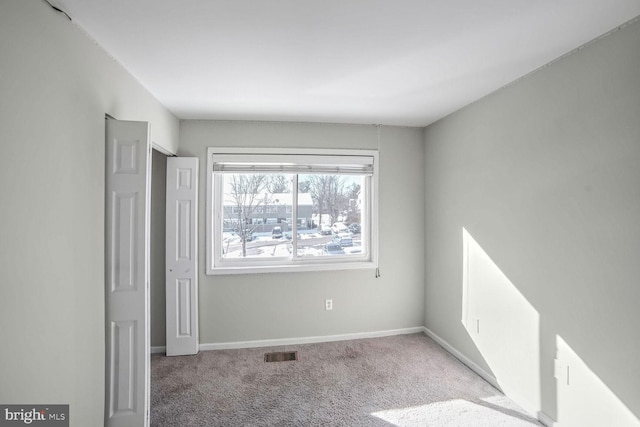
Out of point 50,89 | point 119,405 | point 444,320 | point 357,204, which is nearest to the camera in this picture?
point 50,89

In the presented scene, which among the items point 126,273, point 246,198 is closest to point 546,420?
point 126,273

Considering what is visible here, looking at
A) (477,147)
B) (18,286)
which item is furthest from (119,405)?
(477,147)

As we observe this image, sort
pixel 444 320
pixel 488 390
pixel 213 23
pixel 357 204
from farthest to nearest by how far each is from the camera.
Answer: pixel 357 204, pixel 444 320, pixel 488 390, pixel 213 23

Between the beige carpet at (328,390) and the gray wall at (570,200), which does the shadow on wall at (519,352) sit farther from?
the beige carpet at (328,390)

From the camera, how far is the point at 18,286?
1211 millimetres

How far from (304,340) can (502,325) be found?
6.45 ft

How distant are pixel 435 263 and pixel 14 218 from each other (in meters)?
3.41

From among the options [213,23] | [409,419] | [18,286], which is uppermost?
[213,23]

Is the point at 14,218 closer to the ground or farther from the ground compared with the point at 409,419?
farther from the ground

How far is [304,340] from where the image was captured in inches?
131

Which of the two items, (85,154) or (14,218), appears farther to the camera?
(85,154)

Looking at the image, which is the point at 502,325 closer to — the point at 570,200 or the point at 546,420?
the point at 546,420

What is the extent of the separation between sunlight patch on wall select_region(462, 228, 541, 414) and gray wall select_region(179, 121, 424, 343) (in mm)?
785

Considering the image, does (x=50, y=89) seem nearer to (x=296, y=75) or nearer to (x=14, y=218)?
(x=14, y=218)
